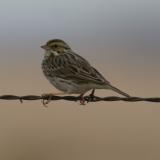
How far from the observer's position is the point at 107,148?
50.2 ft

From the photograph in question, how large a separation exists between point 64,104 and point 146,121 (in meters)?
2.79

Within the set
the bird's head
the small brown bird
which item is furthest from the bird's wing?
the bird's head

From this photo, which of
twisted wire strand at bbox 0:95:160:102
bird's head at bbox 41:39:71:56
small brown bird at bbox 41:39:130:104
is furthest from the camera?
bird's head at bbox 41:39:71:56

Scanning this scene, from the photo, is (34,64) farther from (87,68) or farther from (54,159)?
(87,68)

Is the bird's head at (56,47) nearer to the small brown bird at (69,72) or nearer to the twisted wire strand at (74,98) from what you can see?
the small brown bird at (69,72)

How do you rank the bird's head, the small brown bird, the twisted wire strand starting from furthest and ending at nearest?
the bird's head, the small brown bird, the twisted wire strand

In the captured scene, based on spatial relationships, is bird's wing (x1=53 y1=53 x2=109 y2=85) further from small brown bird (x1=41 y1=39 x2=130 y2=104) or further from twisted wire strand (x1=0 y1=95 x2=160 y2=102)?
twisted wire strand (x1=0 y1=95 x2=160 y2=102)

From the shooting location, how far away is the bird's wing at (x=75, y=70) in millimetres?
10680

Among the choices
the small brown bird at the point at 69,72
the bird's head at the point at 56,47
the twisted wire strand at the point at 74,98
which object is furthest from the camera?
the bird's head at the point at 56,47

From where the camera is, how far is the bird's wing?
420 inches

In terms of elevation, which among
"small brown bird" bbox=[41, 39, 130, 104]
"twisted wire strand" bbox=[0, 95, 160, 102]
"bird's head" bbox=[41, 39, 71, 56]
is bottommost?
"twisted wire strand" bbox=[0, 95, 160, 102]

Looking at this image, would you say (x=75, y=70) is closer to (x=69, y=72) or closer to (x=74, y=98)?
(x=69, y=72)

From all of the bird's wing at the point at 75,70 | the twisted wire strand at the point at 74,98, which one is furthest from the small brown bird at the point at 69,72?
the twisted wire strand at the point at 74,98

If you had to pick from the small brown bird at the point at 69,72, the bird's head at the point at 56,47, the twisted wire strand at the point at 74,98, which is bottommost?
the twisted wire strand at the point at 74,98
